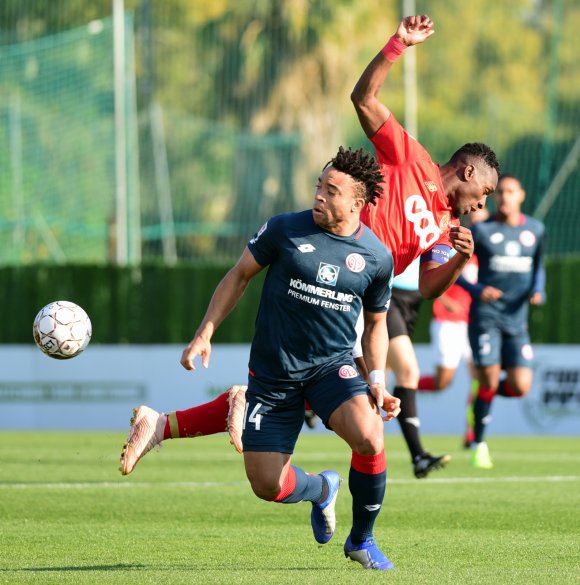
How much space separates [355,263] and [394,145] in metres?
1.51

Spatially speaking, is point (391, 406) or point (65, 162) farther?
point (65, 162)

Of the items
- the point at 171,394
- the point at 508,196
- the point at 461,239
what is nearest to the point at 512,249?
the point at 508,196

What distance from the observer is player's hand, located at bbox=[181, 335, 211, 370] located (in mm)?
6402

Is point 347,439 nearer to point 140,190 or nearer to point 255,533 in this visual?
point 255,533

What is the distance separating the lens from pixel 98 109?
22109 millimetres

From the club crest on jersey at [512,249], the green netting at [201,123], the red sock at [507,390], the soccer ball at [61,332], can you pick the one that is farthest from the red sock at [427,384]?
the soccer ball at [61,332]

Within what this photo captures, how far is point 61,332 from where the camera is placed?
8273mm

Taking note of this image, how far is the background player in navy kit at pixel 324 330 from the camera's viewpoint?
6660mm

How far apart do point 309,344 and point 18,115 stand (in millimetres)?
16614

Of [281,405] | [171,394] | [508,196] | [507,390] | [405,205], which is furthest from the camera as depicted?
[171,394]

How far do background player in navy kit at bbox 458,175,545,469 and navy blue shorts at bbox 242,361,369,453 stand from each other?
676cm

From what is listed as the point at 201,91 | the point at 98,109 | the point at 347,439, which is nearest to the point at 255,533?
the point at 347,439

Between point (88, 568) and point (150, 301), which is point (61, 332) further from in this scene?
point (150, 301)

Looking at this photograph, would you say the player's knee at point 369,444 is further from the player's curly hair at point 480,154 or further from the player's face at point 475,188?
the player's curly hair at point 480,154
